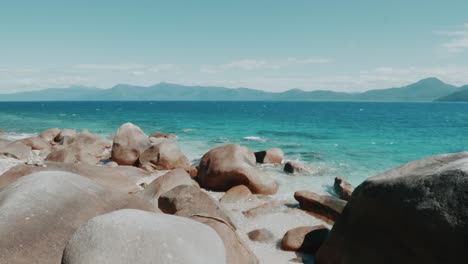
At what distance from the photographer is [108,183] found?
43.3 feet

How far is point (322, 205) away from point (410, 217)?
6249mm

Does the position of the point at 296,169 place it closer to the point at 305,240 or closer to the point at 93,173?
the point at 305,240

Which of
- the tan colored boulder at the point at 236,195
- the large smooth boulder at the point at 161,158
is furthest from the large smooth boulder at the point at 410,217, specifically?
the large smooth boulder at the point at 161,158

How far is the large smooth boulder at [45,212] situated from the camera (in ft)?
18.5

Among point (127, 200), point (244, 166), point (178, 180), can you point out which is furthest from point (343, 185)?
point (127, 200)

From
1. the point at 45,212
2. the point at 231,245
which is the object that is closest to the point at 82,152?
the point at 45,212

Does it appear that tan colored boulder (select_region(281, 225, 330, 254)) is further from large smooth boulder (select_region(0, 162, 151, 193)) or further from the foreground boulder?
large smooth boulder (select_region(0, 162, 151, 193))

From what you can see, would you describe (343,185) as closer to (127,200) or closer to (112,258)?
(127,200)

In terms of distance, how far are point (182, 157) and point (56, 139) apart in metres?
18.1

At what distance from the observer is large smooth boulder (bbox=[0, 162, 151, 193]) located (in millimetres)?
11759

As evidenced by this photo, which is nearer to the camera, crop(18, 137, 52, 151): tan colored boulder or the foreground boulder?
the foreground boulder

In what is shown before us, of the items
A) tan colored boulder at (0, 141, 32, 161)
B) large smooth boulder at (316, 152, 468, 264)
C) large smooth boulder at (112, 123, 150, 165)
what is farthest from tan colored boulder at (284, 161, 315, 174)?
tan colored boulder at (0, 141, 32, 161)

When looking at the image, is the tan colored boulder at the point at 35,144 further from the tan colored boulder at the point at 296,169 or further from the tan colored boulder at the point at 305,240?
the tan colored boulder at the point at 305,240

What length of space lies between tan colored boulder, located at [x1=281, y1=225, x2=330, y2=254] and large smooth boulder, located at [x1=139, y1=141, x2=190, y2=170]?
10.4m
